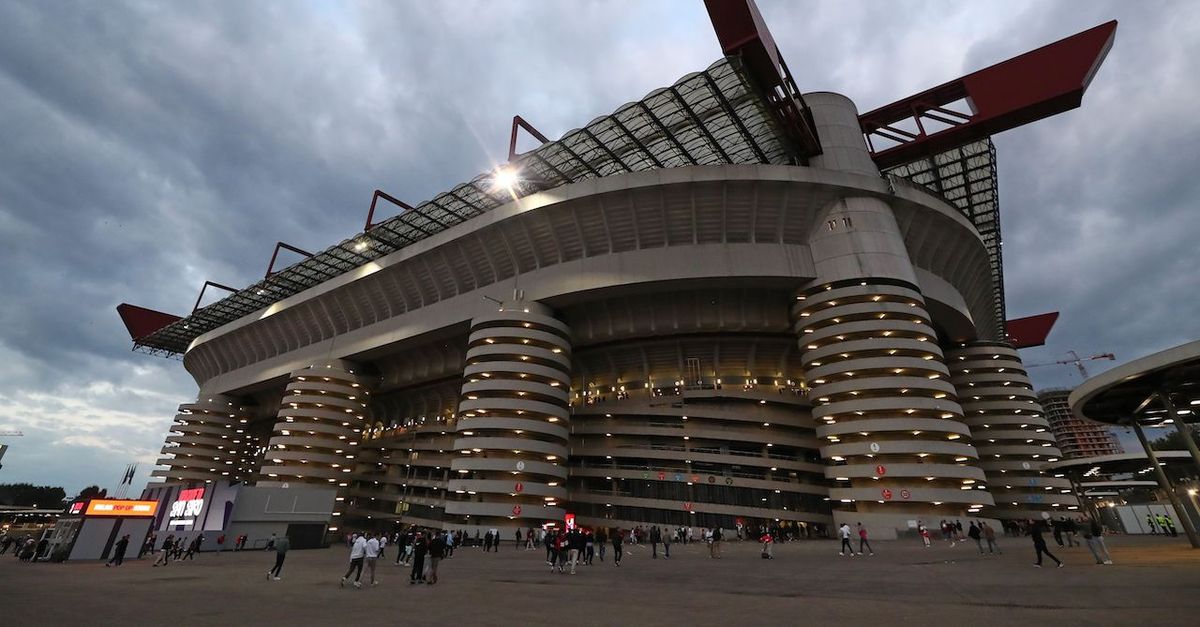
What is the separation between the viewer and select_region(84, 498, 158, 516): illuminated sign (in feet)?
87.6

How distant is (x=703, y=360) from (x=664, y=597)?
40614mm

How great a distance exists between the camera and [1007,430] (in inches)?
2108

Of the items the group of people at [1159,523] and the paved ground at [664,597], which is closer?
the paved ground at [664,597]

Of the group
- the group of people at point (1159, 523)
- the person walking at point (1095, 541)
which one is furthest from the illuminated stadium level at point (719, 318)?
the person walking at point (1095, 541)

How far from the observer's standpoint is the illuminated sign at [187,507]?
36.8 meters

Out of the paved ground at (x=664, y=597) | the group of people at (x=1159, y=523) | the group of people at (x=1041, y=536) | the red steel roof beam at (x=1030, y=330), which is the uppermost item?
the red steel roof beam at (x=1030, y=330)

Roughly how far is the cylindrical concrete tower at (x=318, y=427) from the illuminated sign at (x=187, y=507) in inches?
664

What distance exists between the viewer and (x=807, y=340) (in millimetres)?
41719

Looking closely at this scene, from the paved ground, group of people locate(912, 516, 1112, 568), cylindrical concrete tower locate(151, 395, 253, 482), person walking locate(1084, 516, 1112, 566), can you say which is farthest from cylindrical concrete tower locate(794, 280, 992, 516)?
cylindrical concrete tower locate(151, 395, 253, 482)

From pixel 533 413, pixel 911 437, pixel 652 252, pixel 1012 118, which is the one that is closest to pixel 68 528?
pixel 533 413

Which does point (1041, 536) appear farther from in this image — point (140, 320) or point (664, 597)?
point (140, 320)

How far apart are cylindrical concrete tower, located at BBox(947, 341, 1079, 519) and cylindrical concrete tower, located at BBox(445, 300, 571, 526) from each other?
141 feet

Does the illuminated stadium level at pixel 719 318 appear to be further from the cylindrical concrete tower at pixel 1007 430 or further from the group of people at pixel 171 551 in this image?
the group of people at pixel 171 551

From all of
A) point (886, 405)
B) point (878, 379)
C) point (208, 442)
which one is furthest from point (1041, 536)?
point (208, 442)
